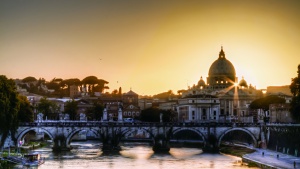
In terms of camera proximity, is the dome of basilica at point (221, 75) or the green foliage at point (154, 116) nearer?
the green foliage at point (154, 116)

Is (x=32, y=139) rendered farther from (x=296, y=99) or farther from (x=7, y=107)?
(x=296, y=99)

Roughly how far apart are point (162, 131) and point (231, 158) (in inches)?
721

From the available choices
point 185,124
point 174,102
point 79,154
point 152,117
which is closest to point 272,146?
point 185,124

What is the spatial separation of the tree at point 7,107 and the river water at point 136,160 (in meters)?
5.58

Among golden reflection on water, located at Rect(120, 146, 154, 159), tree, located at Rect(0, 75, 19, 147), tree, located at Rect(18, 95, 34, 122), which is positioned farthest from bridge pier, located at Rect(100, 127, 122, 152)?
tree, located at Rect(0, 75, 19, 147)

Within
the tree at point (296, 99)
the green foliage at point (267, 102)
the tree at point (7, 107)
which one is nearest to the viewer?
the tree at point (296, 99)

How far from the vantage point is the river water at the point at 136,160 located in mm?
75438

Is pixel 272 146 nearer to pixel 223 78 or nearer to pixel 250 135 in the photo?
pixel 250 135

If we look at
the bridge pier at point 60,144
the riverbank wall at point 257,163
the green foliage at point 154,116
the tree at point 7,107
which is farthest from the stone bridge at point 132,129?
the green foliage at point 154,116

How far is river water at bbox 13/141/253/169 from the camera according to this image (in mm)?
75438

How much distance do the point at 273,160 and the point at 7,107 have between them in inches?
1229

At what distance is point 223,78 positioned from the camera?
641 ft

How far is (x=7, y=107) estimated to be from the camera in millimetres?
82875

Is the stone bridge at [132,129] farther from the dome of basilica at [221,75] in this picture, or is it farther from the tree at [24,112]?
the dome of basilica at [221,75]
